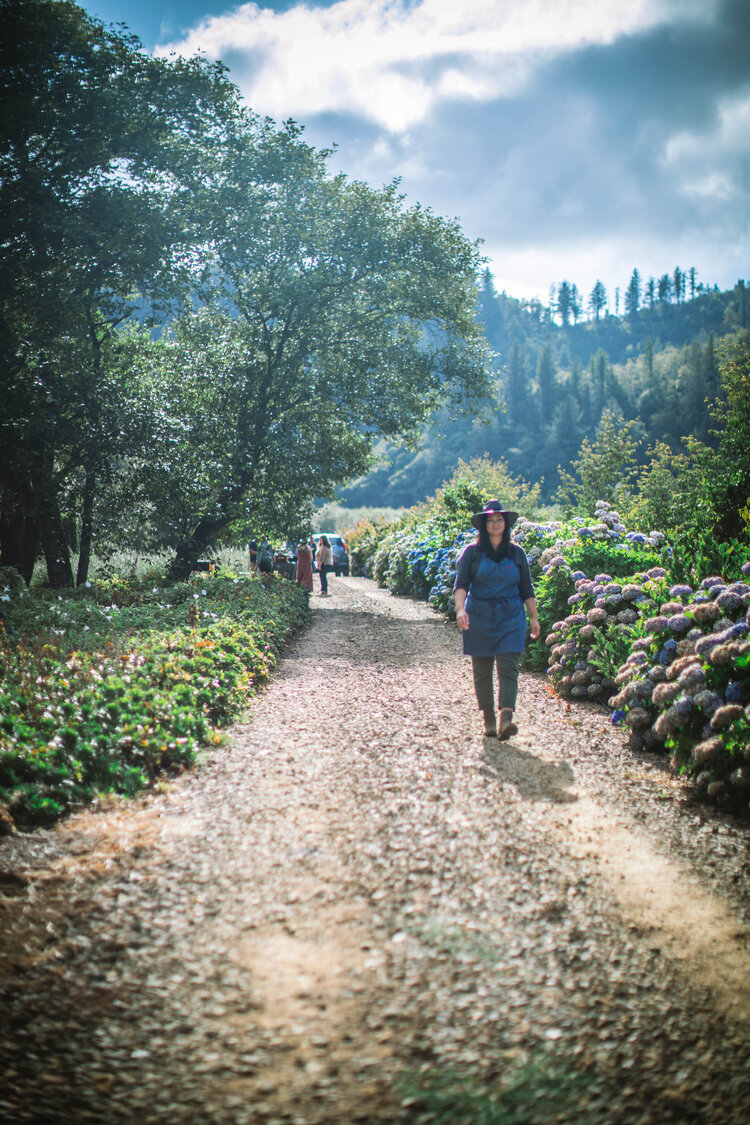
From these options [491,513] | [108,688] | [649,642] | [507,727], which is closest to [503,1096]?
[507,727]

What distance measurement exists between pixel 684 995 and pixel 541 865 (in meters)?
0.97

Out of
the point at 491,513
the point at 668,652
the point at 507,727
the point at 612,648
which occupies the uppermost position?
the point at 491,513

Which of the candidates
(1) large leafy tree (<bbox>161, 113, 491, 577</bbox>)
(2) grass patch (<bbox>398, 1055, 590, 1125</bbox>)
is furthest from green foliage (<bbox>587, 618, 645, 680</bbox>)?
(1) large leafy tree (<bbox>161, 113, 491, 577</bbox>)

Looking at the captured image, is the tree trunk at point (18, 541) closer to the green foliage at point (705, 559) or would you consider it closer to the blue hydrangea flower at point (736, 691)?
the green foliage at point (705, 559)

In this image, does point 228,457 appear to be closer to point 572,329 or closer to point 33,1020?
point 33,1020

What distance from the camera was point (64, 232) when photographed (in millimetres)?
11727

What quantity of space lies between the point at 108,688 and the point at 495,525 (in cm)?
310

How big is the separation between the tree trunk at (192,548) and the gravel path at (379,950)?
35.8ft

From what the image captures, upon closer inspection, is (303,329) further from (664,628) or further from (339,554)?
(339,554)

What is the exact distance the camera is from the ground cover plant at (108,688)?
421 centimetres

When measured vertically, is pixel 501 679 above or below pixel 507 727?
above

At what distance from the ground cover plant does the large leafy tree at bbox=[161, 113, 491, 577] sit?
6.35 metres

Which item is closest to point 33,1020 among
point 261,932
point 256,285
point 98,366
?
point 261,932

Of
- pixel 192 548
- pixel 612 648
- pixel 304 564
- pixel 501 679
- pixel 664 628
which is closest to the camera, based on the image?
pixel 664 628
